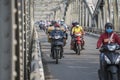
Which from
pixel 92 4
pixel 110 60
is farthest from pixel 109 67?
pixel 92 4

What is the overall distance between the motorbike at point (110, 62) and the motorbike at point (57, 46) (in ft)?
22.7

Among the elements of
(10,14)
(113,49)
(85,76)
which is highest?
(10,14)

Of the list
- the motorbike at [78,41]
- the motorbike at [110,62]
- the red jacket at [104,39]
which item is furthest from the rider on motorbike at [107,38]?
the motorbike at [78,41]

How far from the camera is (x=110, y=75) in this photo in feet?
29.8

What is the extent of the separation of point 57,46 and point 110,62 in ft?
24.7

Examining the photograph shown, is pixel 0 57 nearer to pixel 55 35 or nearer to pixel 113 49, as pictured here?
pixel 113 49

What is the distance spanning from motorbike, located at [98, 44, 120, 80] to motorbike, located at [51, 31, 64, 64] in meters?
6.93

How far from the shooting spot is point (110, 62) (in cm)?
902

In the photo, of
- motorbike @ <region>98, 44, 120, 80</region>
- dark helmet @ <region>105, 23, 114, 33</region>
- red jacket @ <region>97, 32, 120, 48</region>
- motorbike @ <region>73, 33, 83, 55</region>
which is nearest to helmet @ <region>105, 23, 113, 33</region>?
dark helmet @ <region>105, 23, 114, 33</region>

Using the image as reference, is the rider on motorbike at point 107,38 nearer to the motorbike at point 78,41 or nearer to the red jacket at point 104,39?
the red jacket at point 104,39

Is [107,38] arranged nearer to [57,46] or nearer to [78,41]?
[57,46]

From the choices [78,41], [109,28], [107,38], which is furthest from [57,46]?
[109,28]

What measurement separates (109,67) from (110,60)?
141 millimetres

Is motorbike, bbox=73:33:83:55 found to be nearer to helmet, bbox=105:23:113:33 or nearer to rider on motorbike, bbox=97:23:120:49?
rider on motorbike, bbox=97:23:120:49
